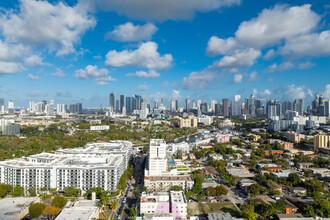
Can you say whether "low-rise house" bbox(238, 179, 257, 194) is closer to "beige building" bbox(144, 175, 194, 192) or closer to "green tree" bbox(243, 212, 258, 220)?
"beige building" bbox(144, 175, 194, 192)

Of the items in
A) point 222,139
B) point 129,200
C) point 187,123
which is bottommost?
point 129,200

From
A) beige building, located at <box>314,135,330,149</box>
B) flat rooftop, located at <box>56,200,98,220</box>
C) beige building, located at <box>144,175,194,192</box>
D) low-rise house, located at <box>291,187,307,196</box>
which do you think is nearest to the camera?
flat rooftop, located at <box>56,200,98,220</box>

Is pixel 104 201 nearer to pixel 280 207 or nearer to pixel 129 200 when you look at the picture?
pixel 129 200

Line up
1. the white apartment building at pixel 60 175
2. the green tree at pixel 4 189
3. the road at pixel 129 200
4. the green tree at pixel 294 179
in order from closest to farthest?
the road at pixel 129 200
the green tree at pixel 4 189
the white apartment building at pixel 60 175
the green tree at pixel 294 179

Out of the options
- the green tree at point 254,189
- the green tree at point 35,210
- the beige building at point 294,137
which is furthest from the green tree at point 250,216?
the beige building at point 294,137

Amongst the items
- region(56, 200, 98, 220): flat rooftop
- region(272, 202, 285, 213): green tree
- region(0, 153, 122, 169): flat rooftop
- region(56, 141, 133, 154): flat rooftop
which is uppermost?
region(56, 141, 133, 154): flat rooftop

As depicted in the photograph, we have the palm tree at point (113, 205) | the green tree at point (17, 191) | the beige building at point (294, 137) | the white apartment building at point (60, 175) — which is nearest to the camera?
the palm tree at point (113, 205)

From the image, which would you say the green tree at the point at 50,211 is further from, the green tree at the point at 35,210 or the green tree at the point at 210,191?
the green tree at the point at 210,191

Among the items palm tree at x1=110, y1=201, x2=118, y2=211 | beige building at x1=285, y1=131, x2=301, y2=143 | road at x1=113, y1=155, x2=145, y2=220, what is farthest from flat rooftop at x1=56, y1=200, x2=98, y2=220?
beige building at x1=285, y1=131, x2=301, y2=143

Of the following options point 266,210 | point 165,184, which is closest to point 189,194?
point 165,184
